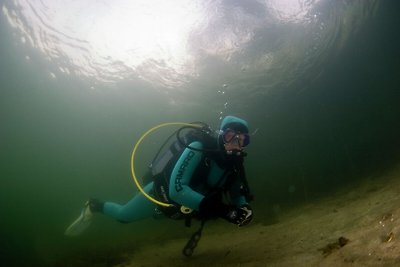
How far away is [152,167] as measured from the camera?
6586mm

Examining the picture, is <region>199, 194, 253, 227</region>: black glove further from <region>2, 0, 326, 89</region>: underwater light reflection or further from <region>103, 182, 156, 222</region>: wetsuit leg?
<region>2, 0, 326, 89</region>: underwater light reflection

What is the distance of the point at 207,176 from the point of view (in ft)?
19.1

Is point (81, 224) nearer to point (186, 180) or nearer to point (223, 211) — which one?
point (186, 180)

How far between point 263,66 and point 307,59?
Answer: 3.26 m

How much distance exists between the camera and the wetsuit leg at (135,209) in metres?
7.39

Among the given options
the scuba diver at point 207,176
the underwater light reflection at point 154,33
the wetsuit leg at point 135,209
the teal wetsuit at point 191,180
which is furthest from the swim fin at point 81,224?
the underwater light reflection at point 154,33

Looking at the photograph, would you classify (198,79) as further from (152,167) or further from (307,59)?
(152,167)

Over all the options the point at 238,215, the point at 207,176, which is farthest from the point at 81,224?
the point at 238,215

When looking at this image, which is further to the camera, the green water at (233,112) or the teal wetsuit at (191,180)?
the green water at (233,112)

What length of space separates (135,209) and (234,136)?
334cm

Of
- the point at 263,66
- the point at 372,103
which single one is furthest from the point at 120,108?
the point at 372,103

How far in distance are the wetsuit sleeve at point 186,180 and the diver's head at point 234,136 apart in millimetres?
455

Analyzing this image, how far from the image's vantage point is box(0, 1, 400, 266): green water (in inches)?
705

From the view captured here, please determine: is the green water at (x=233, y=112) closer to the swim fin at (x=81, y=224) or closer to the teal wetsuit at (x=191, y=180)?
the swim fin at (x=81, y=224)
